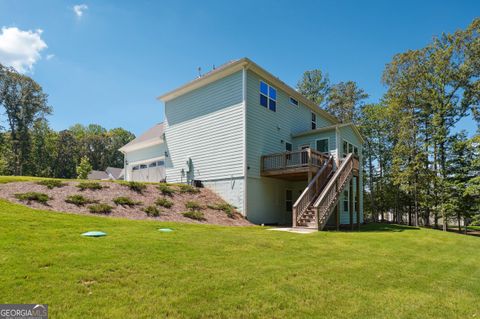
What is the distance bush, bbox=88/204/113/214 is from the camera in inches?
405

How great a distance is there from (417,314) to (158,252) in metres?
4.27

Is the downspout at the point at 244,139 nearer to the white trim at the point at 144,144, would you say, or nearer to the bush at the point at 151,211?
the bush at the point at 151,211

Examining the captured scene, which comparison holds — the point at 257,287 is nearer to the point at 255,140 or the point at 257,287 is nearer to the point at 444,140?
the point at 255,140

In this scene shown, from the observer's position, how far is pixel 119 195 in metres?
12.1

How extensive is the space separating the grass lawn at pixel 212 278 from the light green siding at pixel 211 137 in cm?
794

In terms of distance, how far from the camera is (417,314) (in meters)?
3.72

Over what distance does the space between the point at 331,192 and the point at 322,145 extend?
5.04 metres

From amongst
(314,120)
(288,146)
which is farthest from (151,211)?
(314,120)

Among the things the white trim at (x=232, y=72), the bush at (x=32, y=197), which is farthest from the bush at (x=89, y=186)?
the white trim at (x=232, y=72)

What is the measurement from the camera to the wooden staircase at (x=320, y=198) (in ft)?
39.2

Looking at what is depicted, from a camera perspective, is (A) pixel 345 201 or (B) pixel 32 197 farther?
(A) pixel 345 201

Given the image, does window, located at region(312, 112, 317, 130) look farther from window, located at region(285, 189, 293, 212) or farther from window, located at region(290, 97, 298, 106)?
window, located at region(285, 189, 293, 212)

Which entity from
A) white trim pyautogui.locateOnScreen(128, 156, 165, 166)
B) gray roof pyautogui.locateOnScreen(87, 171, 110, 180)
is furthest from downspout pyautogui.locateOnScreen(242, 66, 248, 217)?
gray roof pyautogui.locateOnScreen(87, 171, 110, 180)

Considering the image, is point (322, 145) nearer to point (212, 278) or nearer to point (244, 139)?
point (244, 139)
